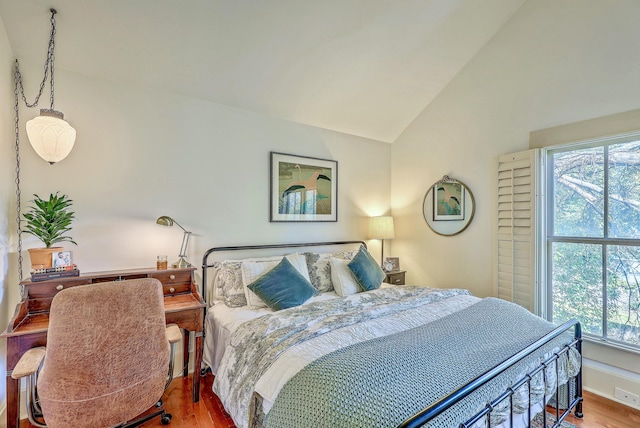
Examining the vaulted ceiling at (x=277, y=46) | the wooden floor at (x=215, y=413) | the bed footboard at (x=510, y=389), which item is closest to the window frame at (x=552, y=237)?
the wooden floor at (x=215, y=413)

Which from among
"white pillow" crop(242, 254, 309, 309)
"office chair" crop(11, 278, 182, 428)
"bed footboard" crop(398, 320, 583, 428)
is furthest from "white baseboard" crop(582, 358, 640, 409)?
"office chair" crop(11, 278, 182, 428)

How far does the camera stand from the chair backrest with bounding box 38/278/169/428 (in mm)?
1466

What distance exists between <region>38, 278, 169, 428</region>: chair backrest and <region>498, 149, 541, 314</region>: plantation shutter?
124 inches

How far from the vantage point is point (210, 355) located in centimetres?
255

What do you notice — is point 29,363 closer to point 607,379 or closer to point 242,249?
point 242,249

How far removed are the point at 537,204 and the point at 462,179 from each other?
849 millimetres

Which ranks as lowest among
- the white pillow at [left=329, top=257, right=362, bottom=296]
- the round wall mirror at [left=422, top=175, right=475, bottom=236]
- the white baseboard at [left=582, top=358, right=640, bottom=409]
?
the white baseboard at [left=582, top=358, right=640, bottom=409]

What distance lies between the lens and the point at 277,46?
103 inches

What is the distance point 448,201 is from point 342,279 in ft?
5.55

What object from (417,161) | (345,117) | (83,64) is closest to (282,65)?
(345,117)

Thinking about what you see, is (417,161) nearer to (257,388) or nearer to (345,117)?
(345,117)

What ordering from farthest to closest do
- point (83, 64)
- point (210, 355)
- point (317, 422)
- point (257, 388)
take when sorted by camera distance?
point (210, 355) → point (83, 64) → point (257, 388) → point (317, 422)

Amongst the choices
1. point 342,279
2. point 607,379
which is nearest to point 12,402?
point 342,279

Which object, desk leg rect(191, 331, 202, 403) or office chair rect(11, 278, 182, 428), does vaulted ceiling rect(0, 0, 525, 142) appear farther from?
desk leg rect(191, 331, 202, 403)
